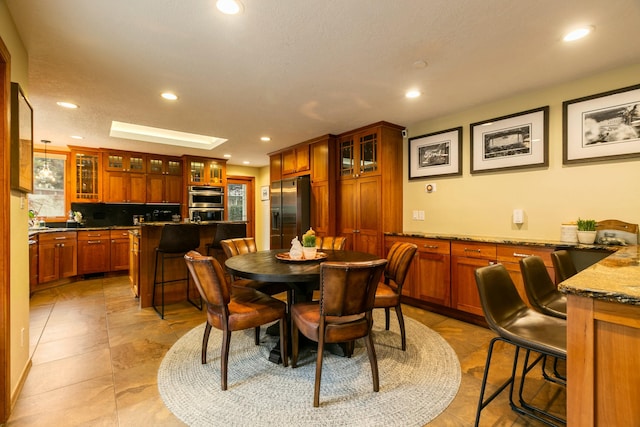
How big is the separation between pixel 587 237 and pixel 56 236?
6.88 metres

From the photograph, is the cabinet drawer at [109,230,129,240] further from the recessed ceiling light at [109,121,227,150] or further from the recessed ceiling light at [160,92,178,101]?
the recessed ceiling light at [160,92,178,101]

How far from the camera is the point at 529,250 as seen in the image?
105 inches

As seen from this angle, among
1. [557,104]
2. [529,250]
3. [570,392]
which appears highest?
[557,104]

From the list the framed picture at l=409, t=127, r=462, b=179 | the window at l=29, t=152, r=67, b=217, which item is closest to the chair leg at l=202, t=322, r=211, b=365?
the framed picture at l=409, t=127, r=462, b=179

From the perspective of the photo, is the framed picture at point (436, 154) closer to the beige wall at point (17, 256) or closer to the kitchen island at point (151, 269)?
the kitchen island at point (151, 269)

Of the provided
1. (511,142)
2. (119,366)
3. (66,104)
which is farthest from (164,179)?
(511,142)

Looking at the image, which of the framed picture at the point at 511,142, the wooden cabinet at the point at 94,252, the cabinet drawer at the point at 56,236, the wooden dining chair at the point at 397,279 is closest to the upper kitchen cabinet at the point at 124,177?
the wooden cabinet at the point at 94,252

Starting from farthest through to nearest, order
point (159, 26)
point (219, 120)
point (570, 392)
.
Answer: point (219, 120) → point (159, 26) → point (570, 392)

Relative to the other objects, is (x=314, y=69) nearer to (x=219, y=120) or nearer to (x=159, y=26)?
(x=159, y=26)

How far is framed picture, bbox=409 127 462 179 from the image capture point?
141 inches

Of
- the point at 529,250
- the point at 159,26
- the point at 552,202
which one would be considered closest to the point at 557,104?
the point at 552,202

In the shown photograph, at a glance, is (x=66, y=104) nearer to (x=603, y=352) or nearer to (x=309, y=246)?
(x=309, y=246)

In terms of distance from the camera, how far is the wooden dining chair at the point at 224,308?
1895 mm

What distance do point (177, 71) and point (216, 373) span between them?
2481mm
